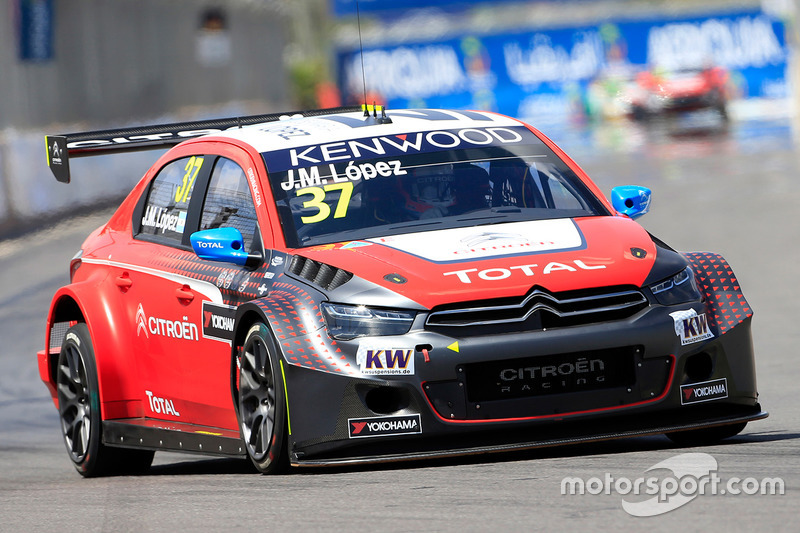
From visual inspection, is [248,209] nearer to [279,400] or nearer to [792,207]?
[279,400]

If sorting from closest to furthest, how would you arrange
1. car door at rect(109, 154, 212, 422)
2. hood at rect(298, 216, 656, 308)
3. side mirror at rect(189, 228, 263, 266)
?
hood at rect(298, 216, 656, 308) < side mirror at rect(189, 228, 263, 266) < car door at rect(109, 154, 212, 422)

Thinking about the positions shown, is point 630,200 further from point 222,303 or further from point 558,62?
point 558,62

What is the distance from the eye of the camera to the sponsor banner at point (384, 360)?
6.11 metres

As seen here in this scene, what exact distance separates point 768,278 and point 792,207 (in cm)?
555

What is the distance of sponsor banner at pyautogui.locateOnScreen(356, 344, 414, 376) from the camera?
6.11 m

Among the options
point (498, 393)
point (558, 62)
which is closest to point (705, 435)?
point (498, 393)

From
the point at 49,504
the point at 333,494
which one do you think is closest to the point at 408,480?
the point at 333,494

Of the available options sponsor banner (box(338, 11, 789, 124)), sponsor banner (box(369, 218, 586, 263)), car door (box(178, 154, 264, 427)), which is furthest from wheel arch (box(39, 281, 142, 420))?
sponsor banner (box(338, 11, 789, 124))

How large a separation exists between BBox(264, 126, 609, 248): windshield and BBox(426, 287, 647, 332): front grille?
2.82 feet

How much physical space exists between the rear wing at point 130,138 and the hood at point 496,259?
2.08 metres

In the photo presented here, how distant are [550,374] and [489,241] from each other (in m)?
0.72

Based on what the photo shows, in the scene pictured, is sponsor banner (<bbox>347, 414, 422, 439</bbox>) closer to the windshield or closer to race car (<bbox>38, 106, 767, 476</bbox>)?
race car (<bbox>38, 106, 767, 476</bbox>)

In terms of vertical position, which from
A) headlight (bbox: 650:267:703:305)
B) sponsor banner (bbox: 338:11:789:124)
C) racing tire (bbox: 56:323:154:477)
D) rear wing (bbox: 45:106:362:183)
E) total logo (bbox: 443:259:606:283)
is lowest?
sponsor banner (bbox: 338:11:789:124)

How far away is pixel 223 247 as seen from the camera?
6969mm
